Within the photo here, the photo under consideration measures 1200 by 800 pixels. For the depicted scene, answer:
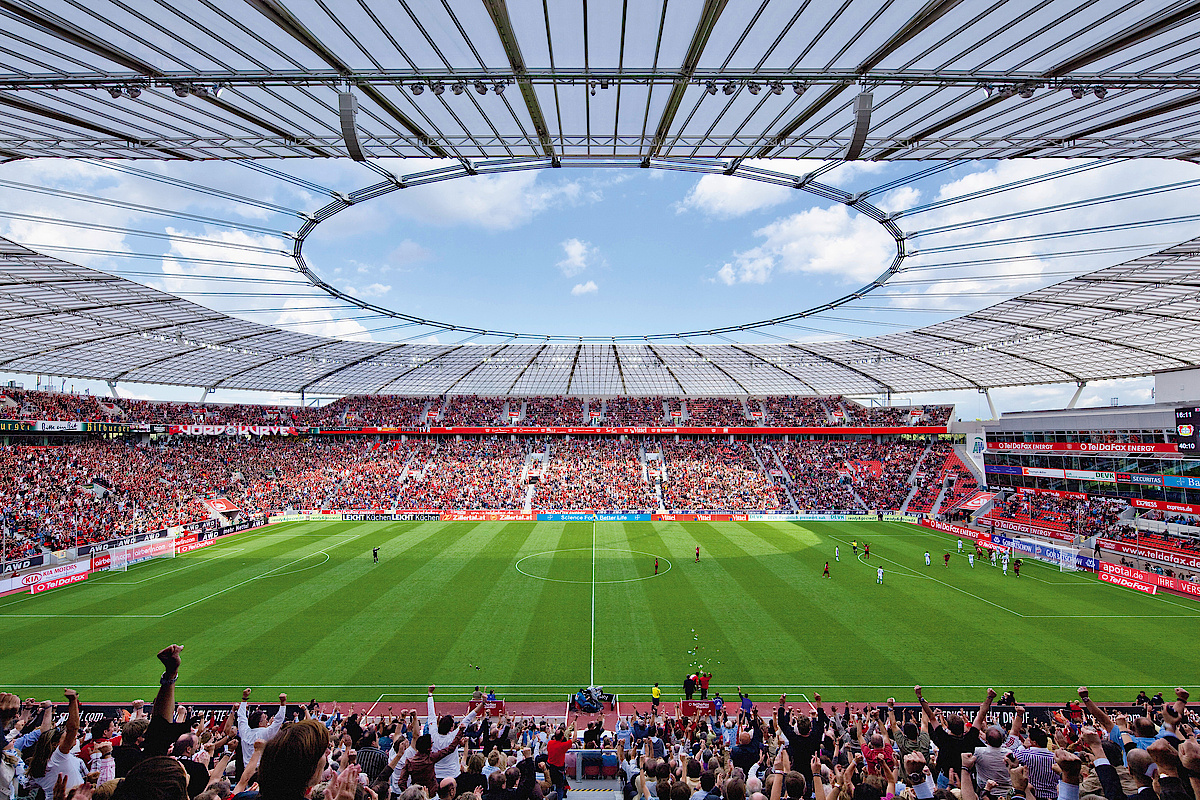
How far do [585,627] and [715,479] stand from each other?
35339 millimetres

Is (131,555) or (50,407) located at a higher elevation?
(50,407)

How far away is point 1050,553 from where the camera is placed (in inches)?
1249

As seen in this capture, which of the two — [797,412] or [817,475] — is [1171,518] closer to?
[817,475]

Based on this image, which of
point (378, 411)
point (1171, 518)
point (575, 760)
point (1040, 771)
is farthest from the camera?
point (378, 411)

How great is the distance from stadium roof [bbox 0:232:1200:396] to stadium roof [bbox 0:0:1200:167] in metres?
12.3

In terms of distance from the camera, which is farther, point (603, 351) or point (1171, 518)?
point (603, 351)

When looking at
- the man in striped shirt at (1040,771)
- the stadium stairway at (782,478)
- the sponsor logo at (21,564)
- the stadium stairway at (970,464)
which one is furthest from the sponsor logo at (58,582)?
the stadium stairway at (970,464)

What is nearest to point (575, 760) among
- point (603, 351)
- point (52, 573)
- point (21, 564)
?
point (52, 573)

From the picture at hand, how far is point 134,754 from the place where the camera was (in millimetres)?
4750

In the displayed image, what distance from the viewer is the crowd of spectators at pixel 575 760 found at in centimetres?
399

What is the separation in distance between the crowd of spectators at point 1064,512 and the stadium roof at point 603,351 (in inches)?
412

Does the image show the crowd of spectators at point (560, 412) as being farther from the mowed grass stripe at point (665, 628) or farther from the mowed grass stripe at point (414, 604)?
the mowed grass stripe at point (665, 628)

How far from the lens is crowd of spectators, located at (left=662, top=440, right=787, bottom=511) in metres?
51.2

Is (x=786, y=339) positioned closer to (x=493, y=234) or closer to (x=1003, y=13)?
(x=493, y=234)
